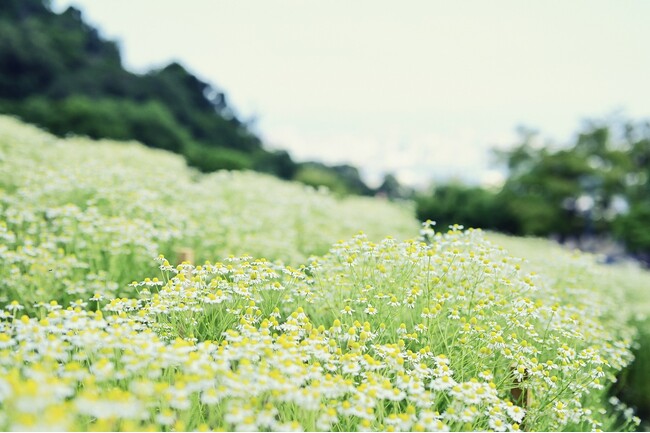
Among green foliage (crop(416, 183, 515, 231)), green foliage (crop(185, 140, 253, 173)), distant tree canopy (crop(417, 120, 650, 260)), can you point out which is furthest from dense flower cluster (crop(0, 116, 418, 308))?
distant tree canopy (crop(417, 120, 650, 260))

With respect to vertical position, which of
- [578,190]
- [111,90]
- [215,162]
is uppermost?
[111,90]

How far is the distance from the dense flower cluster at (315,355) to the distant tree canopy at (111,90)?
2181 cm

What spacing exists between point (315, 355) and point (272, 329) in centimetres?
122

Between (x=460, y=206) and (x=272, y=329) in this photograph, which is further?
(x=460, y=206)

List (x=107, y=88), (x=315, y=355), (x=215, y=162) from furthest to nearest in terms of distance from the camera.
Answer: (x=107, y=88)
(x=215, y=162)
(x=315, y=355)

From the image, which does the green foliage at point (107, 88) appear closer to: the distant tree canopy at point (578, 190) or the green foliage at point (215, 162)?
the green foliage at point (215, 162)

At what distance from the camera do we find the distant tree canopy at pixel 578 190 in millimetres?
25891

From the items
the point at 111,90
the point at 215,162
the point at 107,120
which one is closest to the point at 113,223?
the point at 215,162

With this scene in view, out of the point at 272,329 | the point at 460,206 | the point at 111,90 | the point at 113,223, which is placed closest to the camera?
the point at 272,329

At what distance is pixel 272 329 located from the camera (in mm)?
4316

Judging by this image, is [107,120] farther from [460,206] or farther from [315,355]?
[315,355]

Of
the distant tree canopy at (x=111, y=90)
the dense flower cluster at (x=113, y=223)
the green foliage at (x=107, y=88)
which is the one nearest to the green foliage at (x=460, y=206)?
the distant tree canopy at (x=111, y=90)

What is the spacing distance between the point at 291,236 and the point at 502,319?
15.7 feet

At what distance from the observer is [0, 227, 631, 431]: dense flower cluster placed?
2.63m
